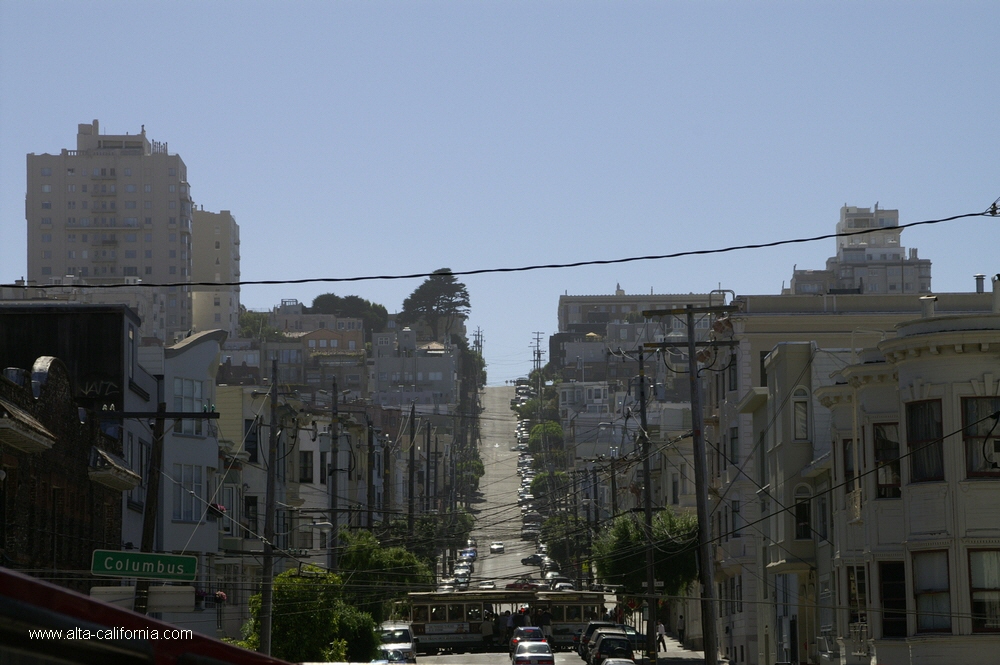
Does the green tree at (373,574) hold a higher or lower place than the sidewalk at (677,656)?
higher

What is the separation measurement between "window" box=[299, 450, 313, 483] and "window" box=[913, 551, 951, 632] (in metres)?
54.9

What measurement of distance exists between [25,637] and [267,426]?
71.9 meters

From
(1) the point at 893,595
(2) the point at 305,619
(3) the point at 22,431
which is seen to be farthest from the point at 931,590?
(2) the point at 305,619

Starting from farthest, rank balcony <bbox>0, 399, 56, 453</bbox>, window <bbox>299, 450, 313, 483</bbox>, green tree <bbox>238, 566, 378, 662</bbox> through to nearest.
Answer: window <bbox>299, 450, 313, 483</bbox>
green tree <bbox>238, 566, 378, 662</bbox>
balcony <bbox>0, 399, 56, 453</bbox>

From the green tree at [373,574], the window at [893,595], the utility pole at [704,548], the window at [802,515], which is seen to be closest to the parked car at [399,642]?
the green tree at [373,574]

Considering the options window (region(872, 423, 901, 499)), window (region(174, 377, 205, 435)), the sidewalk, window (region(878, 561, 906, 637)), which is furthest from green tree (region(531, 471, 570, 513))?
window (region(878, 561, 906, 637))

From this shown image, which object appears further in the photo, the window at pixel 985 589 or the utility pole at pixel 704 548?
the utility pole at pixel 704 548

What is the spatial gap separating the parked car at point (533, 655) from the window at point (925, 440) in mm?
24120

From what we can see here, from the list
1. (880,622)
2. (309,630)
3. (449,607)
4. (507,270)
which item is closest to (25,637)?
(507,270)

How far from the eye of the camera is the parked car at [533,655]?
2146 inches

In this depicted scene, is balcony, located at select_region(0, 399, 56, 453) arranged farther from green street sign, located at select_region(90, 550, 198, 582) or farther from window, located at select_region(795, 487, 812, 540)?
window, located at select_region(795, 487, 812, 540)

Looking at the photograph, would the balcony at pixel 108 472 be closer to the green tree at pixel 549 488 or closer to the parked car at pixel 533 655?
the parked car at pixel 533 655

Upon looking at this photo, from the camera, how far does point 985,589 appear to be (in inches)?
1244

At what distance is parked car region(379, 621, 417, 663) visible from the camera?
2087 inches
